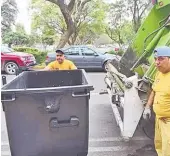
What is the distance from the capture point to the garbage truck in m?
3.99

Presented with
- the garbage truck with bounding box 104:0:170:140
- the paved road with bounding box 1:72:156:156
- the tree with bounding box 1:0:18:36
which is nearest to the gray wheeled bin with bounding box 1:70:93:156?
the garbage truck with bounding box 104:0:170:140

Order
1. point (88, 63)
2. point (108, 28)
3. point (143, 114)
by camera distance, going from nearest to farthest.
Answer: point (143, 114), point (88, 63), point (108, 28)

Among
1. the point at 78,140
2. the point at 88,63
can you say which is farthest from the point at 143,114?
the point at 88,63

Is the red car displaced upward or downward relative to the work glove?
downward

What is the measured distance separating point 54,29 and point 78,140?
25422 millimetres

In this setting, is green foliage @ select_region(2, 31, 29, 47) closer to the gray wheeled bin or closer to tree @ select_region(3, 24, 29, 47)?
tree @ select_region(3, 24, 29, 47)

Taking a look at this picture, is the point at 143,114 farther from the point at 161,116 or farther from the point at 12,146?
the point at 12,146

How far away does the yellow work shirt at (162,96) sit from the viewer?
3.48m

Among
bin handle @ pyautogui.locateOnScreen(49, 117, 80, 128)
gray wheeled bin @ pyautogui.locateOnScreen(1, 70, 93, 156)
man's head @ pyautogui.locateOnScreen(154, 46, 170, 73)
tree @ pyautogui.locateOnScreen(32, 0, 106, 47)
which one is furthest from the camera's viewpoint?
tree @ pyautogui.locateOnScreen(32, 0, 106, 47)

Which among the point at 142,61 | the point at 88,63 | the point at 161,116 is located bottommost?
the point at 88,63

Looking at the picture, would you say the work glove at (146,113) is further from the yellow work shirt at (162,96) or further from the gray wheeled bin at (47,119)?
the gray wheeled bin at (47,119)

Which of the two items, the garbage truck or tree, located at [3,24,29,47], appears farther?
tree, located at [3,24,29,47]

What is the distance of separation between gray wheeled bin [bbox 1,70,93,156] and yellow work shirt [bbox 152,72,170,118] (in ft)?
2.53

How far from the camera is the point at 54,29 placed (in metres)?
28.4
